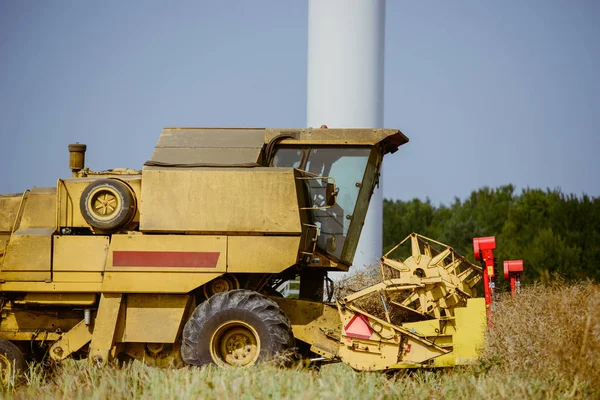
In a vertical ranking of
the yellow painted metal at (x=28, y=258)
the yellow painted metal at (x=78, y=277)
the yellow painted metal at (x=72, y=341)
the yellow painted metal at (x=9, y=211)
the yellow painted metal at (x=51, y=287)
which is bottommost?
the yellow painted metal at (x=72, y=341)

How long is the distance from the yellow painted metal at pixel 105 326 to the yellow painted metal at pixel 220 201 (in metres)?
0.97

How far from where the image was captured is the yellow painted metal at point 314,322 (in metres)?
11.6

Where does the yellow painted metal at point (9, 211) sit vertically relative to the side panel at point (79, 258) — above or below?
above

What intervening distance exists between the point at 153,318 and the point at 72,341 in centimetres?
116

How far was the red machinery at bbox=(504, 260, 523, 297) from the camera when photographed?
39.8 feet

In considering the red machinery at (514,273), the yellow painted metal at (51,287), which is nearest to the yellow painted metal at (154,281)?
the yellow painted metal at (51,287)

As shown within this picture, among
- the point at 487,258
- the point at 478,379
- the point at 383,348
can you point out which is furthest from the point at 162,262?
the point at 478,379

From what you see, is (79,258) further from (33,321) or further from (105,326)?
(33,321)

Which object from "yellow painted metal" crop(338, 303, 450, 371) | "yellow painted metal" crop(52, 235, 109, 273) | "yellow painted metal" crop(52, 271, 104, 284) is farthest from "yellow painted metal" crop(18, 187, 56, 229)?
"yellow painted metal" crop(338, 303, 450, 371)

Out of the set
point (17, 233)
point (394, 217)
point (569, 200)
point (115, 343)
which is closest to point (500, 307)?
point (115, 343)

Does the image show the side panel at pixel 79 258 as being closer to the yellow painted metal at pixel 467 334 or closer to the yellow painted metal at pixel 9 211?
the yellow painted metal at pixel 9 211

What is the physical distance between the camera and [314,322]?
11.7 m

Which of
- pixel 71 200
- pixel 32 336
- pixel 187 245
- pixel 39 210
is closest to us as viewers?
pixel 187 245

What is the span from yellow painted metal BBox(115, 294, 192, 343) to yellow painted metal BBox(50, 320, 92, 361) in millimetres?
579
